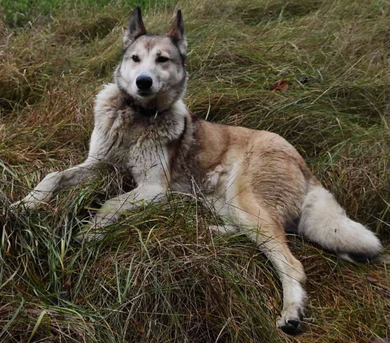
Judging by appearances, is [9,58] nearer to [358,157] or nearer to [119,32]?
[119,32]

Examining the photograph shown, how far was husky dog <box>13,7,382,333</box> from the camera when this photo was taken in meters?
3.37

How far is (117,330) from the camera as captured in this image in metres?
2.47

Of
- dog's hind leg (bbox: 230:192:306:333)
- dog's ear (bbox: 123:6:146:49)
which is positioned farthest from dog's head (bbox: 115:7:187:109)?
dog's hind leg (bbox: 230:192:306:333)

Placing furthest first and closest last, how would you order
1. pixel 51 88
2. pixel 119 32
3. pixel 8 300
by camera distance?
pixel 119 32 → pixel 51 88 → pixel 8 300

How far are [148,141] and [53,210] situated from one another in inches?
35.8

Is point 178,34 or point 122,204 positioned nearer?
point 122,204

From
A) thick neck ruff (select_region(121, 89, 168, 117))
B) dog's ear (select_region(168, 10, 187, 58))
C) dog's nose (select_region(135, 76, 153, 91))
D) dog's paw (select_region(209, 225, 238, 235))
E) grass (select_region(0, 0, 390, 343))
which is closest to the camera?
grass (select_region(0, 0, 390, 343))

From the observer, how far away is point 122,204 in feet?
10.4

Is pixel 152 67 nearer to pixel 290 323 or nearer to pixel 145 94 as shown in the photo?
pixel 145 94

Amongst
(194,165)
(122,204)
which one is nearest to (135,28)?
(194,165)

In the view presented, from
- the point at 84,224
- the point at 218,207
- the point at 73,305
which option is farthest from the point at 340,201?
the point at 73,305

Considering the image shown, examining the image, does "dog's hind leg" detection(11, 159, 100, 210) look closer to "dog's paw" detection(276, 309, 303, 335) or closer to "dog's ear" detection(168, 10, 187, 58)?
"dog's ear" detection(168, 10, 187, 58)

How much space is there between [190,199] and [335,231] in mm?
869

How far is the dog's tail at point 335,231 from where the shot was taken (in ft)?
11.1
